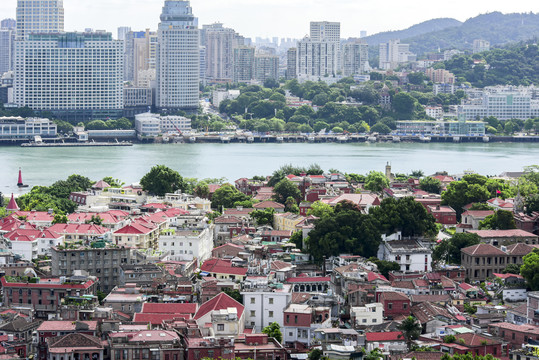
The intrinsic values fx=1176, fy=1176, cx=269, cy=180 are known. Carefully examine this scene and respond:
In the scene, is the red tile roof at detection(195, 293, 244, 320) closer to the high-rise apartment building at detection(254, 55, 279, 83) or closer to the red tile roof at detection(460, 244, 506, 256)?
the red tile roof at detection(460, 244, 506, 256)

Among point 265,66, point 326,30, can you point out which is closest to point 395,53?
point 326,30

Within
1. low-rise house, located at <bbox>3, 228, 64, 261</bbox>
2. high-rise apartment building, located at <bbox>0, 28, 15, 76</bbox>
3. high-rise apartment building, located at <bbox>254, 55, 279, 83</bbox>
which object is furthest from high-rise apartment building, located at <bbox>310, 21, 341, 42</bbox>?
low-rise house, located at <bbox>3, 228, 64, 261</bbox>

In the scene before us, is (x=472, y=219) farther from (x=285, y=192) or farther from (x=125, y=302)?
(x=125, y=302)

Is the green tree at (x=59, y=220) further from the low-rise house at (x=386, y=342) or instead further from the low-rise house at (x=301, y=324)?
the low-rise house at (x=386, y=342)

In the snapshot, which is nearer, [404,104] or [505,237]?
[505,237]

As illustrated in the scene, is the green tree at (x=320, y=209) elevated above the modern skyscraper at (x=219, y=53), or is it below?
below

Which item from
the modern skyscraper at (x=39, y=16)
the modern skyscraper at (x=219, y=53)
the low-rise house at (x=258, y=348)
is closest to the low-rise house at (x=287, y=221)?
the low-rise house at (x=258, y=348)

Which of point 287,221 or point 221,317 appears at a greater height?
point 287,221
